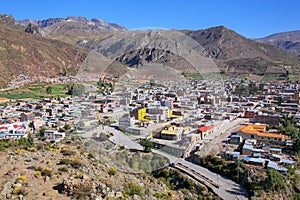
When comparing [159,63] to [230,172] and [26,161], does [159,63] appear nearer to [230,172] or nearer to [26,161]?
[26,161]

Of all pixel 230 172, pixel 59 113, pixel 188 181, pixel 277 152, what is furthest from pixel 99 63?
pixel 59 113

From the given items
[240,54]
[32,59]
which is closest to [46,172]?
[32,59]

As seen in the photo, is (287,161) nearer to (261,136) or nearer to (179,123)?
(261,136)

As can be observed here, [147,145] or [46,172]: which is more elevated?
[147,145]

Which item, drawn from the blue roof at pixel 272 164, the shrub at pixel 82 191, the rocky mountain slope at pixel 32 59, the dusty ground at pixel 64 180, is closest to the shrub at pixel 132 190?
the dusty ground at pixel 64 180

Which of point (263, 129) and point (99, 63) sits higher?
point (99, 63)

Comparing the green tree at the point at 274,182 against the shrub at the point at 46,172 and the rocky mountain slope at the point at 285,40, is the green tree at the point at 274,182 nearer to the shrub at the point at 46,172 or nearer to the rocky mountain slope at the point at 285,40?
the shrub at the point at 46,172
